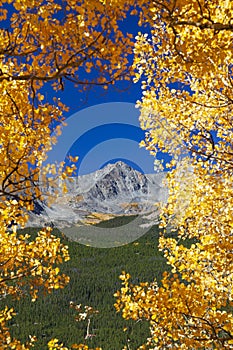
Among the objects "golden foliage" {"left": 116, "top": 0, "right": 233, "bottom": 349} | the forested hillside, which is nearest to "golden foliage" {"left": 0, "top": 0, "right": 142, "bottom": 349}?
"golden foliage" {"left": 116, "top": 0, "right": 233, "bottom": 349}

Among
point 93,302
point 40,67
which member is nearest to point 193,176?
point 40,67

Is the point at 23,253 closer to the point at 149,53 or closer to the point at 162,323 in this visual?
the point at 162,323

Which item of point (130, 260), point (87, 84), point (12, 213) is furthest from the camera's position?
point (130, 260)

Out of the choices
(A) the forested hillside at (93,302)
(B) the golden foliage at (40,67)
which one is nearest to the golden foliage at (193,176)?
(B) the golden foliage at (40,67)

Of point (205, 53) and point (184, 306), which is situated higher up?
point (205, 53)

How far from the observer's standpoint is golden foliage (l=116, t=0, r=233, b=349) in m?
4.93

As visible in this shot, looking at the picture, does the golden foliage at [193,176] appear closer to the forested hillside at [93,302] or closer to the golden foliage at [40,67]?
the golden foliage at [40,67]

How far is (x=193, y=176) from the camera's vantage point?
6.65 m

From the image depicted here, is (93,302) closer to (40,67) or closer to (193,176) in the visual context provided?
(193,176)

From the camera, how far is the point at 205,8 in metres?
4.37

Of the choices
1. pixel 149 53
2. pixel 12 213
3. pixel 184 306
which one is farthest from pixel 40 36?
pixel 184 306

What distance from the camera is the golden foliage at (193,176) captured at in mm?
4934

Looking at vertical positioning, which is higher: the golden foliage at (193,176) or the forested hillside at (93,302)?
the forested hillside at (93,302)

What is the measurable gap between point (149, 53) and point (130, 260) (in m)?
162
